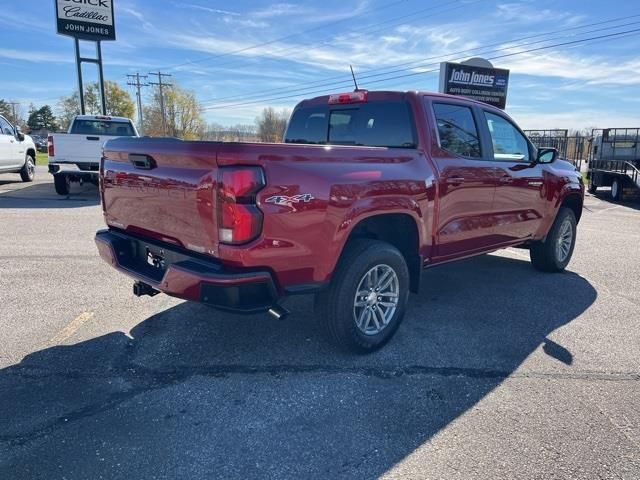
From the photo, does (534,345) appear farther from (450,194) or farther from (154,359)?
(154,359)

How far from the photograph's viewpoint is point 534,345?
3.88 metres

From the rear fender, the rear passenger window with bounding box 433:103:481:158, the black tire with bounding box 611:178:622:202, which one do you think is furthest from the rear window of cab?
the black tire with bounding box 611:178:622:202

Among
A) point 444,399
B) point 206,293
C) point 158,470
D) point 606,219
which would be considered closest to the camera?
point 158,470

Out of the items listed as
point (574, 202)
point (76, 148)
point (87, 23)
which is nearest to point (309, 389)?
point (574, 202)

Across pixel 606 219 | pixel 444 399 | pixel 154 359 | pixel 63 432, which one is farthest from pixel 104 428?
pixel 606 219

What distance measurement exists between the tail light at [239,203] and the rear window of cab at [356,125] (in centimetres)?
175

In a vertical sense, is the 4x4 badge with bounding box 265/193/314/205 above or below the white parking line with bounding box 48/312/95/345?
above

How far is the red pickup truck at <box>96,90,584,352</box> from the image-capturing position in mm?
2783

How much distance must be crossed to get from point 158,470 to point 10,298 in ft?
10.6

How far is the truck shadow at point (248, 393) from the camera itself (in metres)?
2.45

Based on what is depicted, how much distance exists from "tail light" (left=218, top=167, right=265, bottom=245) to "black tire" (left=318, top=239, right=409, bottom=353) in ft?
2.77

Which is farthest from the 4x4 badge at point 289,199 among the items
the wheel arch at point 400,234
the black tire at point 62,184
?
the black tire at point 62,184

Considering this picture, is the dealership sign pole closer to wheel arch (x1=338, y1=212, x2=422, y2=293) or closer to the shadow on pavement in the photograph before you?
the shadow on pavement

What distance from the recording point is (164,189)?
3127mm
